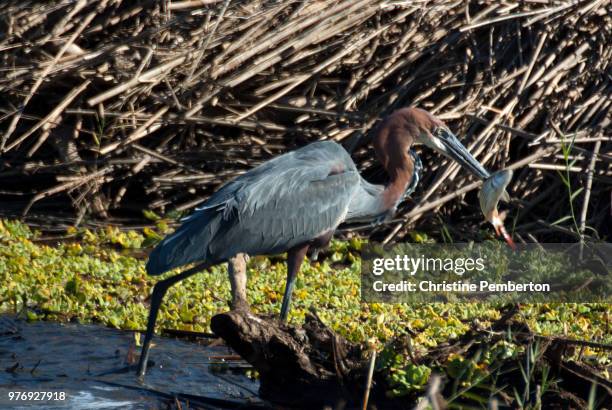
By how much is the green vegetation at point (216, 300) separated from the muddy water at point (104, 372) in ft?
0.73

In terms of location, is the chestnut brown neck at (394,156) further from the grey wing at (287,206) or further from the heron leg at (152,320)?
the heron leg at (152,320)

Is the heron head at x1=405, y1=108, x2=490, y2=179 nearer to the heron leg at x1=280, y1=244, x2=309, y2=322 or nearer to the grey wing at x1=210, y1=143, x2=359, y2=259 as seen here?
the grey wing at x1=210, y1=143, x2=359, y2=259

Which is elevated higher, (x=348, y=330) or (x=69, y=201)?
(x=69, y=201)

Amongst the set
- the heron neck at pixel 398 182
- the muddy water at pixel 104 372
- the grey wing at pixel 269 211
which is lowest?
the muddy water at pixel 104 372

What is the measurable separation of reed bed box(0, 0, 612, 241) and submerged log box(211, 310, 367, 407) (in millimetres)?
2870

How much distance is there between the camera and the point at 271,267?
699cm

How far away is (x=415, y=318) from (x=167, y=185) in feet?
8.32

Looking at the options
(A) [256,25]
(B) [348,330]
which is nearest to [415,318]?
(B) [348,330]

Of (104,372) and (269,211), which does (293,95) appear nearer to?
(269,211)

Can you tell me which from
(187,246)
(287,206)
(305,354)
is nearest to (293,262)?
(287,206)

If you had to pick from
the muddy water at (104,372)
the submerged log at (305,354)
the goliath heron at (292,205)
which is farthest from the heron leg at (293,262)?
the submerged log at (305,354)

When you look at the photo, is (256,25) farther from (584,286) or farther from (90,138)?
(584,286)

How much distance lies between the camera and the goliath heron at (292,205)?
5094 mm

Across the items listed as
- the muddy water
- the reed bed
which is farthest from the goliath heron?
the reed bed
